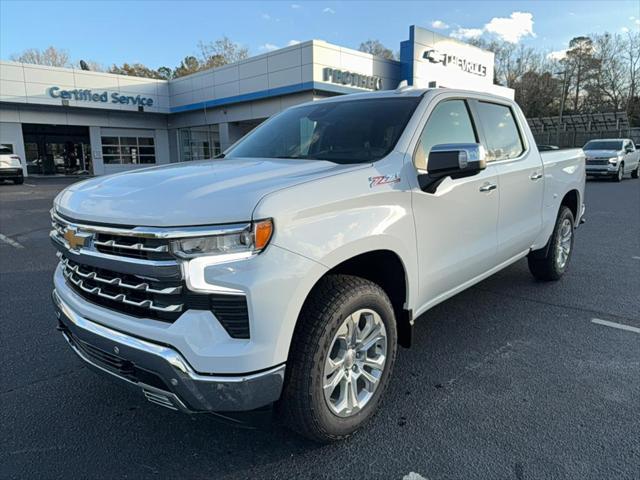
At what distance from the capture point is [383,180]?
8.77 feet

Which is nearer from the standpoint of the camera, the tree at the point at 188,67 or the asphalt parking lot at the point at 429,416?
the asphalt parking lot at the point at 429,416

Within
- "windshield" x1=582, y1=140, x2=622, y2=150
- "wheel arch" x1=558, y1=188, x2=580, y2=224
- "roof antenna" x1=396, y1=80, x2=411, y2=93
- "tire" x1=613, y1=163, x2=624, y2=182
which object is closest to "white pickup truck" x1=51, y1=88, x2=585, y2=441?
"roof antenna" x1=396, y1=80, x2=411, y2=93

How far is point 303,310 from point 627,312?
12.1ft

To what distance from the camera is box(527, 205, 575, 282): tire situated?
508cm

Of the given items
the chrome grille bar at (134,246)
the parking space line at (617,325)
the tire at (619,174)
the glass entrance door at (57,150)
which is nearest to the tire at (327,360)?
the chrome grille bar at (134,246)

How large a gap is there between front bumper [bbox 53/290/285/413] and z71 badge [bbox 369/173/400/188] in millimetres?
1106

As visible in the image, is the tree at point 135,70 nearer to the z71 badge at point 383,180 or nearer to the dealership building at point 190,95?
the dealership building at point 190,95

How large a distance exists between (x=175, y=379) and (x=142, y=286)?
0.44 metres

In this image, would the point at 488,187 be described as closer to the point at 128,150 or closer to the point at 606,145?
the point at 606,145

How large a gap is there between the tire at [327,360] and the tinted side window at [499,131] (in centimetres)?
197

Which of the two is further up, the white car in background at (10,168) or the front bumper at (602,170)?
the white car in background at (10,168)

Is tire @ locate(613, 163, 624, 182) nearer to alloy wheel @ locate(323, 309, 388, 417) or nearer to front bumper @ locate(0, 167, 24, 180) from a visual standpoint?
alloy wheel @ locate(323, 309, 388, 417)

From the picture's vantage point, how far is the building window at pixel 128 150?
111 feet

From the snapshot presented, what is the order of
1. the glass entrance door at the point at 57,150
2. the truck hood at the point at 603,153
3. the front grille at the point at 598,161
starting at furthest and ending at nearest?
the glass entrance door at the point at 57,150
the truck hood at the point at 603,153
the front grille at the point at 598,161
